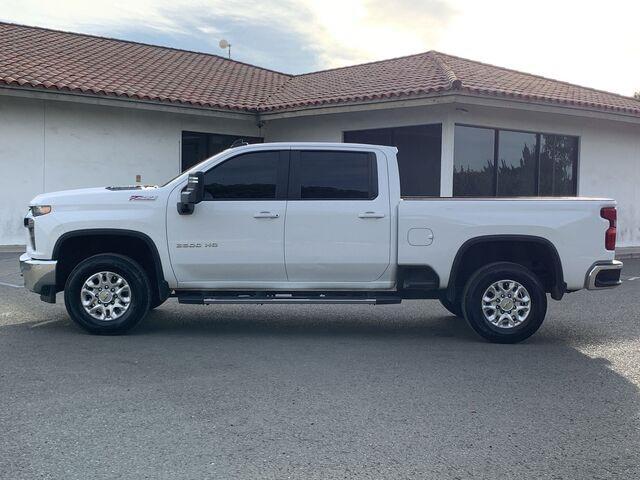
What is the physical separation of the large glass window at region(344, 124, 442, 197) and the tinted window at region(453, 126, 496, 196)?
1.40 ft

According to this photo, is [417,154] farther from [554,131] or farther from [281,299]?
[281,299]

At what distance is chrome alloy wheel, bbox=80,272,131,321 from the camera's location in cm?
716

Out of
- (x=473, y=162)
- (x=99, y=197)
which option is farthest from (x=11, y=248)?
(x=473, y=162)

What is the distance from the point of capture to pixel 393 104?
14078mm

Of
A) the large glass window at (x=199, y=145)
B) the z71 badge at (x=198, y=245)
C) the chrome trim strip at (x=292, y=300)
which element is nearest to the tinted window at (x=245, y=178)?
the z71 badge at (x=198, y=245)

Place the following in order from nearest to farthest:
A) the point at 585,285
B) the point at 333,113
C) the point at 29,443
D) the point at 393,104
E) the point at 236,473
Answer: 1. the point at 236,473
2. the point at 29,443
3. the point at 585,285
4. the point at 393,104
5. the point at 333,113

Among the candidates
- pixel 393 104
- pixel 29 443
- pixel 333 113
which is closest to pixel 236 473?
pixel 29 443

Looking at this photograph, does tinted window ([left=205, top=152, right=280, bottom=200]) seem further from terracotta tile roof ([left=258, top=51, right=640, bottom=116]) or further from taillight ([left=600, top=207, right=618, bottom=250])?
terracotta tile roof ([left=258, top=51, right=640, bottom=116])

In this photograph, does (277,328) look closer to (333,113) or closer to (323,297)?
(323,297)

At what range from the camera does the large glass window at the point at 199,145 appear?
16.2 meters

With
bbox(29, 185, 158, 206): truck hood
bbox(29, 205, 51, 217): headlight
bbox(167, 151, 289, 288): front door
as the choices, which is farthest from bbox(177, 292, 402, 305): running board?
bbox(29, 205, 51, 217): headlight

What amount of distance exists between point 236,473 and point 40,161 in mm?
12139

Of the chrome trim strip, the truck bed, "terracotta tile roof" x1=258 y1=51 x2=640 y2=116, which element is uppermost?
"terracotta tile roof" x1=258 y1=51 x2=640 y2=116

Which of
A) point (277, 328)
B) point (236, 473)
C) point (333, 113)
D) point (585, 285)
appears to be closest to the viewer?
point (236, 473)
